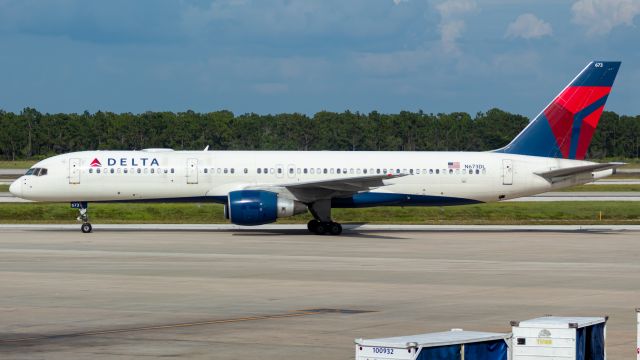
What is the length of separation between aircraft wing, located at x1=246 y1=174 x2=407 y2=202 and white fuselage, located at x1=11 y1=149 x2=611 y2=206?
0.51 meters

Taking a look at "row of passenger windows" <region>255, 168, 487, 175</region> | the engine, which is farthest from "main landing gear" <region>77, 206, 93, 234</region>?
"row of passenger windows" <region>255, 168, 487, 175</region>

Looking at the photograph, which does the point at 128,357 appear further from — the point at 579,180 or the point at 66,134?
the point at 66,134

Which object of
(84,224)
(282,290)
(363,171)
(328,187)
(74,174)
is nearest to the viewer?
(282,290)

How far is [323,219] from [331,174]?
2.13 metres

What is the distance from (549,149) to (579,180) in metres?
2.36

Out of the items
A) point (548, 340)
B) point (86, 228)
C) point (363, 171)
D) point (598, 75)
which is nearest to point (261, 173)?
point (363, 171)

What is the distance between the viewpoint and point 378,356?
11.8 meters

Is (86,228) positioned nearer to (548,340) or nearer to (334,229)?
(334,229)

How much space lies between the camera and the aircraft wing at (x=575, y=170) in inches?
1891

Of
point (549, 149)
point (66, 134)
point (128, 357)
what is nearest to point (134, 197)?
point (549, 149)

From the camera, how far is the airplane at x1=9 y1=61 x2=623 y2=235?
47.7 meters

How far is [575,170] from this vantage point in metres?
48.6

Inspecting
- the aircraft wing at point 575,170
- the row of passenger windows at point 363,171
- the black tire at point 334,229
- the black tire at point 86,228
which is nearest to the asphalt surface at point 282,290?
the black tire at point 86,228

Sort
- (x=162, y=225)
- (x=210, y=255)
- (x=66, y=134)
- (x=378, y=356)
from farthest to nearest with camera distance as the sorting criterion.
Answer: (x=66, y=134)
(x=162, y=225)
(x=210, y=255)
(x=378, y=356)
